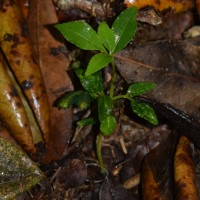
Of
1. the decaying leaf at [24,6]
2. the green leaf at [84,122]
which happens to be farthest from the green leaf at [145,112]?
the decaying leaf at [24,6]

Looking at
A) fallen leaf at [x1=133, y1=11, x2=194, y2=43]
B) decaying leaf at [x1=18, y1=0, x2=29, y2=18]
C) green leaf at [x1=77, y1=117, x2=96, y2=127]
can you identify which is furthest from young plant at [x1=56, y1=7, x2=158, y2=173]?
decaying leaf at [x1=18, y1=0, x2=29, y2=18]

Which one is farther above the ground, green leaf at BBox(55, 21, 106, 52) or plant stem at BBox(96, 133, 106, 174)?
green leaf at BBox(55, 21, 106, 52)

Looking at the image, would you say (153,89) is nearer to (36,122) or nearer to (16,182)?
(36,122)

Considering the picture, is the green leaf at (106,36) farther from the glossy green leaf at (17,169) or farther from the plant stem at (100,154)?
the glossy green leaf at (17,169)

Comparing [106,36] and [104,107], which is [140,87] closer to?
[104,107]

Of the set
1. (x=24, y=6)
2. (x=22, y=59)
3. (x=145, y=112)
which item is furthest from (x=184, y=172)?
(x=24, y=6)

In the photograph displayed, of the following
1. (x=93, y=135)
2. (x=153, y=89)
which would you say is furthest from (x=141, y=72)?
(x=93, y=135)

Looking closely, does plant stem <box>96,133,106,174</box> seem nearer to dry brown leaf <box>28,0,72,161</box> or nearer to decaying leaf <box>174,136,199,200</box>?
dry brown leaf <box>28,0,72,161</box>
